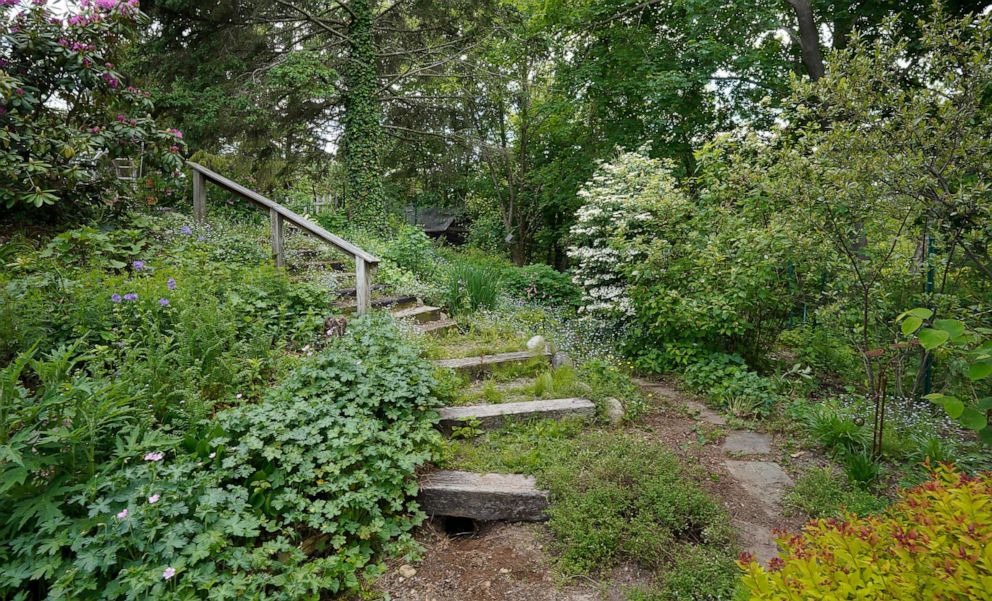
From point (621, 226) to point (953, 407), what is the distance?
4206 mm

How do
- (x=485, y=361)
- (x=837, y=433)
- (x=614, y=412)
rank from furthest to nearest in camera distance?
1. (x=485, y=361)
2. (x=614, y=412)
3. (x=837, y=433)

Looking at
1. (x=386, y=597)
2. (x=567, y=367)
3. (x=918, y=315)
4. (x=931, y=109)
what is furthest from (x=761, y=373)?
(x=386, y=597)

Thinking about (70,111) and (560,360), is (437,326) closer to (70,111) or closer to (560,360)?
(560,360)

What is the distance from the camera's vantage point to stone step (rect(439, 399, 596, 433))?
356cm

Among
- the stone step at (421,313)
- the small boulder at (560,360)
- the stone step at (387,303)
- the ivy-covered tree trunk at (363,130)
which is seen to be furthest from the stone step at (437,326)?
the ivy-covered tree trunk at (363,130)

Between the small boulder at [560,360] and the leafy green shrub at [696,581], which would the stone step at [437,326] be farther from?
the leafy green shrub at [696,581]

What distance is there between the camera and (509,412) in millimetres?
3637

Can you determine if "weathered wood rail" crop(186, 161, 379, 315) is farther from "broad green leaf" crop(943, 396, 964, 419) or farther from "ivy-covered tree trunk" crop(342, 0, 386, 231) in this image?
"broad green leaf" crop(943, 396, 964, 419)

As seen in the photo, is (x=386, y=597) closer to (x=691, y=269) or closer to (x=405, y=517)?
(x=405, y=517)

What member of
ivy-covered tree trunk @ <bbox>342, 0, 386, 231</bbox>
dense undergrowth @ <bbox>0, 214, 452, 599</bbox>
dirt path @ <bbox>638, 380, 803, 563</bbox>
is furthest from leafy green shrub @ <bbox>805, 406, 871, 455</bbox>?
ivy-covered tree trunk @ <bbox>342, 0, 386, 231</bbox>

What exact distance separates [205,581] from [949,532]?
2.54m

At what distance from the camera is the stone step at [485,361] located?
437 centimetres

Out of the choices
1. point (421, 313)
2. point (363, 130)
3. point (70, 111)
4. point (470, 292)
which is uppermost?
point (363, 130)

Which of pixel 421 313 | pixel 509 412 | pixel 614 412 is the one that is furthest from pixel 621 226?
pixel 509 412
